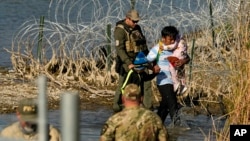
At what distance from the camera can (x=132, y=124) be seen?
8.42 meters

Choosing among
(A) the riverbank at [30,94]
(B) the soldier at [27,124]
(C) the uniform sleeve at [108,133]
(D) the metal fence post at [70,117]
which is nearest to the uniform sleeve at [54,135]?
(B) the soldier at [27,124]

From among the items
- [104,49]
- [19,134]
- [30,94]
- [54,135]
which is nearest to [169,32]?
[30,94]

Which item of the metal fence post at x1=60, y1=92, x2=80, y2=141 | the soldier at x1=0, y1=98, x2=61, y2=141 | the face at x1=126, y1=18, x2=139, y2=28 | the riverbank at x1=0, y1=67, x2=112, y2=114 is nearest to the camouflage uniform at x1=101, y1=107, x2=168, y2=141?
the soldier at x1=0, y1=98, x2=61, y2=141

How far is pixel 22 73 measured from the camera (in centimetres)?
1630

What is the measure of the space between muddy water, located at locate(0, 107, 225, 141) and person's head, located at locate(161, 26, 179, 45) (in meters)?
1.18

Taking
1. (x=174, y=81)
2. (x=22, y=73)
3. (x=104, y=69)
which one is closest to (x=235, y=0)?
(x=174, y=81)

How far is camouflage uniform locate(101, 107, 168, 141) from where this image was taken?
8383 millimetres

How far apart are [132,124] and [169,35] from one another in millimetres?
4559

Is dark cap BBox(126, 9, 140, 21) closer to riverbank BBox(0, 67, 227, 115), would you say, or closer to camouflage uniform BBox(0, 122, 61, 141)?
riverbank BBox(0, 67, 227, 115)

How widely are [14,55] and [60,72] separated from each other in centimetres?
97

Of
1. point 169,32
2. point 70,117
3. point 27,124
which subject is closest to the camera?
point 70,117

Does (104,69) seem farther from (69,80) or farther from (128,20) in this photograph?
(128,20)

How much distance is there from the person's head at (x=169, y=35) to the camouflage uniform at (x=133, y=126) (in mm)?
4463

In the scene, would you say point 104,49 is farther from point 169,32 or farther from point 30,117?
point 30,117
